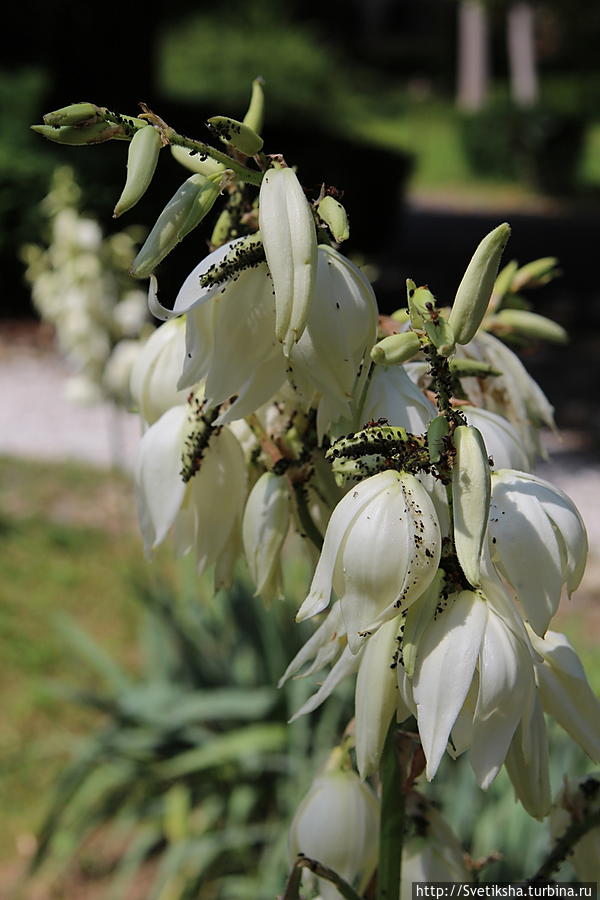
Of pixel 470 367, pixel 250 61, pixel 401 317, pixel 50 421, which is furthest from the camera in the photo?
pixel 250 61

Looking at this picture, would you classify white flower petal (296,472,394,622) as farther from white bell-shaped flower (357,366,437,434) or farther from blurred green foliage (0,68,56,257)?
blurred green foliage (0,68,56,257)

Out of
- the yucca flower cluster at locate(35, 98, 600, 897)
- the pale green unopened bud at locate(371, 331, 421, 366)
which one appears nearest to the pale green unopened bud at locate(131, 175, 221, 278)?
the yucca flower cluster at locate(35, 98, 600, 897)

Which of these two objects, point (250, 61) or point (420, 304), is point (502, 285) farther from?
point (250, 61)

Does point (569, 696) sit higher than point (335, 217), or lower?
lower

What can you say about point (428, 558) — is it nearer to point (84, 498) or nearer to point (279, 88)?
point (84, 498)

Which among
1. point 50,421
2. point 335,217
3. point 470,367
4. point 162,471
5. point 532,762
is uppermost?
point 335,217

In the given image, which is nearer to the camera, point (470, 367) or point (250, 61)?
point (470, 367)

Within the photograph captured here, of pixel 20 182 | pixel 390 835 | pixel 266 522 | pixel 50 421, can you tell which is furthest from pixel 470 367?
pixel 20 182
